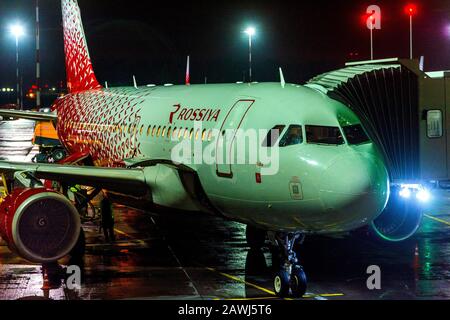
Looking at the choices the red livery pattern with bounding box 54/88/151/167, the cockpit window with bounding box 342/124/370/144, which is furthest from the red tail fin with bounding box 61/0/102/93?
the cockpit window with bounding box 342/124/370/144

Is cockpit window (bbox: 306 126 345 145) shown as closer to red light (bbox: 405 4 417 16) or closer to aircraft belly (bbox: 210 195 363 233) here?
aircraft belly (bbox: 210 195 363 233)

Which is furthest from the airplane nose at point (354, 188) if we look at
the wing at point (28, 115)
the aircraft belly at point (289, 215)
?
the wing at point (28, 115)

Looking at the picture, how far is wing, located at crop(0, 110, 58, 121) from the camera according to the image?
24.9 meters

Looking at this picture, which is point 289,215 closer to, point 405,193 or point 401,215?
point 401,215

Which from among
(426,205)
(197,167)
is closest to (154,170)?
(197,167)

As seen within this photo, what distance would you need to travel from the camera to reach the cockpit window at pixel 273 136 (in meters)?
12.9

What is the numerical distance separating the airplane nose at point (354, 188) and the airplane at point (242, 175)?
0.02 metres

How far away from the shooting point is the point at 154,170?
16.3 meters

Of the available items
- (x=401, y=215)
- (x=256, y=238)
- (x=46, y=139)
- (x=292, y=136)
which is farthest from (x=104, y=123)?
(x=46, y=139)

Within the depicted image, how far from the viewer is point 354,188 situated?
11.7 metres

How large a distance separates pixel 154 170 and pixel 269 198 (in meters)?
4.12

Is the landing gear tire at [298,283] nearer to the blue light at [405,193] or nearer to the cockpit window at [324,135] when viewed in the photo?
the cockpit window at [324,135]

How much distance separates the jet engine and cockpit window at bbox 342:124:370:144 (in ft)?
12.6

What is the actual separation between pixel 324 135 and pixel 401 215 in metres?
4.66
